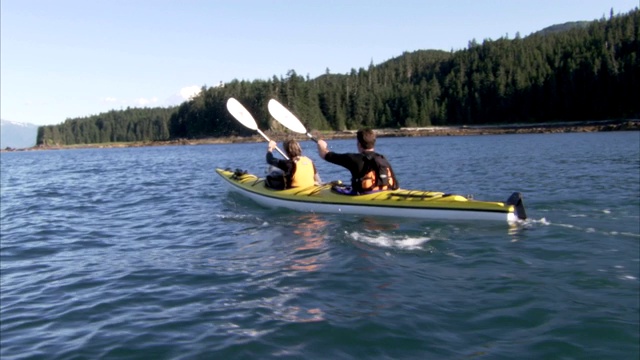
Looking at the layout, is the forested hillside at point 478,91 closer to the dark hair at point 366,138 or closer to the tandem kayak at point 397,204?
the tandem kayak at point 397,204

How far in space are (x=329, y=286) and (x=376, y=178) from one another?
15.9 feet

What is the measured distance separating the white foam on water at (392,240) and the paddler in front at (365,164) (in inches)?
59.7

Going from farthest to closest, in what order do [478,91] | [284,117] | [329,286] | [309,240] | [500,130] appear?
1. [478,91]
2. [500,130]
3. [284,117]
4. [309,240]
5. [329,286]

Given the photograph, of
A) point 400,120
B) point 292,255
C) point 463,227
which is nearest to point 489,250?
point 463,227

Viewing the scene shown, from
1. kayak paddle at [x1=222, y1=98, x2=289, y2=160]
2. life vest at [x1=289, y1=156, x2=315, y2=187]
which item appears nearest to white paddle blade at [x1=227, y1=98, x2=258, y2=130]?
kayak paddle at [x1=222, y1=98, x2=289, y2=160]

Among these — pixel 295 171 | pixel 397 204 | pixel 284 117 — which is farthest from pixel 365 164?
pixel 284 117

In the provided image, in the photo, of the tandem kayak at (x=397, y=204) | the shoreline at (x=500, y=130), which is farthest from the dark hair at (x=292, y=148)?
the shoreline at (x=500, y=130)

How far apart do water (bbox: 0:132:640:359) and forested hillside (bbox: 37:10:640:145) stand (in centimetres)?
8520

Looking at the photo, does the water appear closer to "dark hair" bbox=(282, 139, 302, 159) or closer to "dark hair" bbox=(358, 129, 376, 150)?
"dark hair" bbox=(282, 139, 302, 159)

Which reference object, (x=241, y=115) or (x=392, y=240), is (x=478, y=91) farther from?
(x=392, y=240)

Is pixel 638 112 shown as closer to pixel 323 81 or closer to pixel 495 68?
pixel 495 68

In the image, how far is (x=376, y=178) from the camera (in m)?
10.9

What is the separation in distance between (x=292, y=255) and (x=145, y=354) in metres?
3.48

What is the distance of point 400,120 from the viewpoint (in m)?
111
